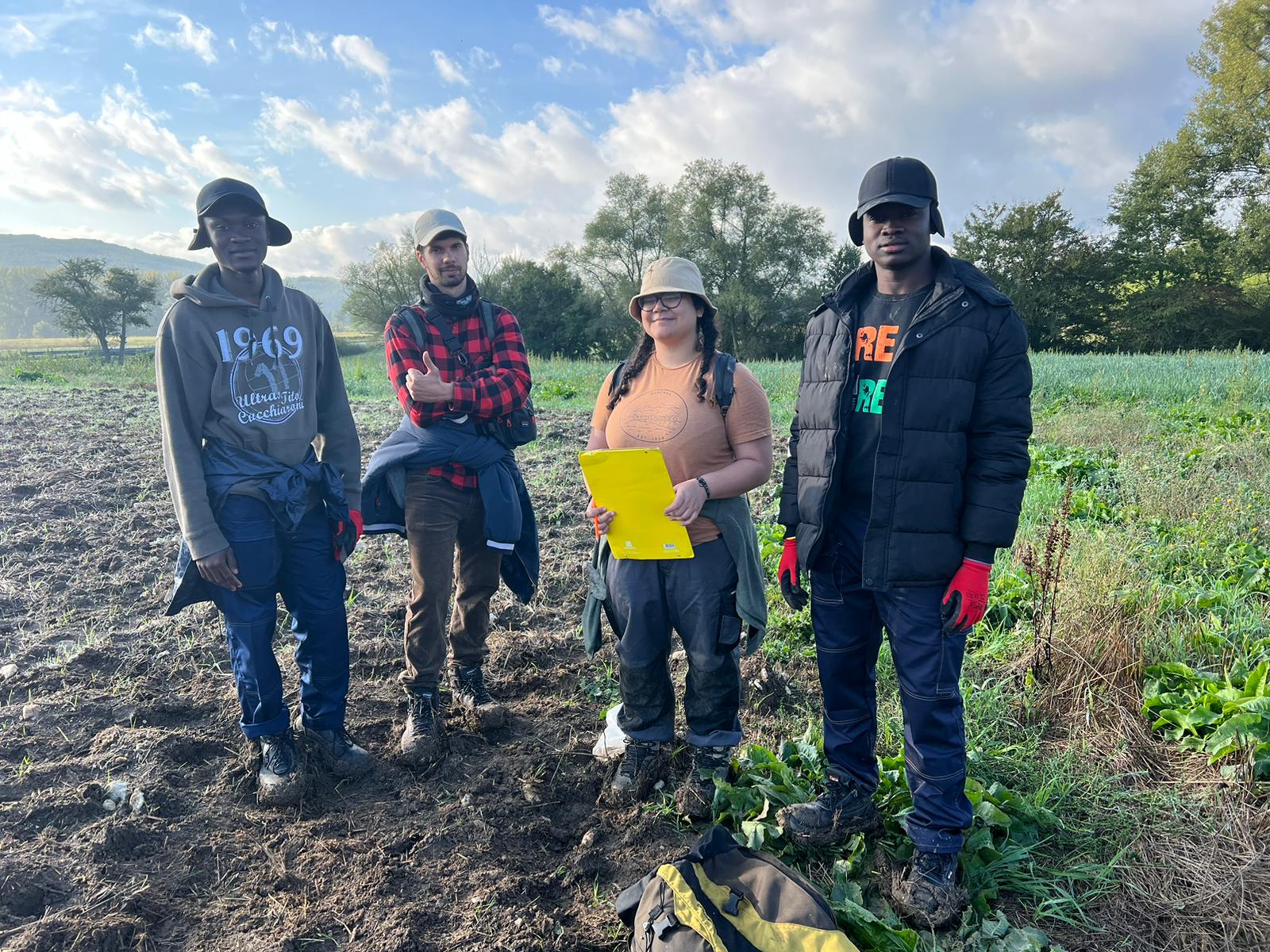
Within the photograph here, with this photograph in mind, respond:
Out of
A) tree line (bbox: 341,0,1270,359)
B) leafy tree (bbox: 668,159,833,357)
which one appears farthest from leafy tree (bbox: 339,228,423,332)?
leafy tree (bbox: 668,159,833,357)

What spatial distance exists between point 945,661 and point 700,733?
0.98 m

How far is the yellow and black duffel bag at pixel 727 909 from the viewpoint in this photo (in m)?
1.83

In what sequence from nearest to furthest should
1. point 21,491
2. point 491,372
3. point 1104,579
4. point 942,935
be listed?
1. point 942,935
2. point 491,372
3. point 1104,579
4. point 21,491

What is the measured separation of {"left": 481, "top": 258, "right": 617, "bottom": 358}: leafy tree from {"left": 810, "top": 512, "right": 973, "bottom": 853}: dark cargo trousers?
108ft

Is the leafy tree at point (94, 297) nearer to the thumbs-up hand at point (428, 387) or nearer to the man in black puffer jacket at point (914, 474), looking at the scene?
the thumbs-up hand at point (428, 387)

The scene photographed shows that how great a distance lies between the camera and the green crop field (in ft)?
7.33

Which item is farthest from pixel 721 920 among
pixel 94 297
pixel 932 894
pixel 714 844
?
pixel 94 297

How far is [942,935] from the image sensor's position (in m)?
2.14

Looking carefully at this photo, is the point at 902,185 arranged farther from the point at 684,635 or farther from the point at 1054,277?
the point at 1054,277

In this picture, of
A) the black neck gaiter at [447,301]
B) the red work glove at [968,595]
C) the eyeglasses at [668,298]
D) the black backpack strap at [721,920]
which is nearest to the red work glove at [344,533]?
the black neck gaiter at [447,301]

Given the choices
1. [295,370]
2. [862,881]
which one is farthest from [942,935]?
[295,370]

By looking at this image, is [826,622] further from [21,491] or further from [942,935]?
[21,491]

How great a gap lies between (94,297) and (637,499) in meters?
55.6

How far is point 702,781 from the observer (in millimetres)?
2678
